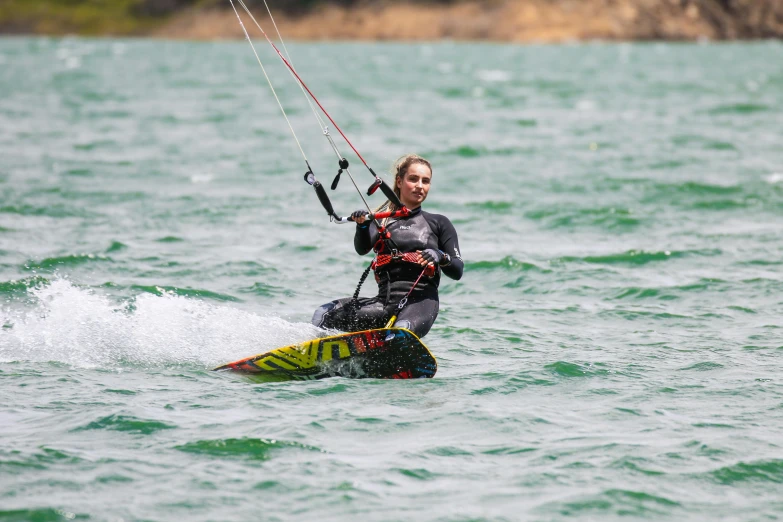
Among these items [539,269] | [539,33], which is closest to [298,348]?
[539,269]

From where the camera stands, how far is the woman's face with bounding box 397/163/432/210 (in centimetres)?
946

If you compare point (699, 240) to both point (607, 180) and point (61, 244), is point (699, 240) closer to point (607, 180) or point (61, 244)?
point (607, 180)

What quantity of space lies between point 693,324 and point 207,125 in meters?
23.9

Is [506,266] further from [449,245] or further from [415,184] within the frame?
[415,184]

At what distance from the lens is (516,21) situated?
4269 inches

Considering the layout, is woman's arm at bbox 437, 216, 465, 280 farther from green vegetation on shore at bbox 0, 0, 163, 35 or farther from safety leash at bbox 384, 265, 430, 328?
green vegetation on shore at bbox 0, 0, 163, 35

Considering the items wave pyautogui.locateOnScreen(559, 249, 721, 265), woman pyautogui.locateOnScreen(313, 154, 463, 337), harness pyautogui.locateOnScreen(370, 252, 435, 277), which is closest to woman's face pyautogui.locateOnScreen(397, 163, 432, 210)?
woman pyautogui.locateOnScreen(313, 154, 463, 337)

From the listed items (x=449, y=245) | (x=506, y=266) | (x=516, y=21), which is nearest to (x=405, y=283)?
(x=449, y=245)

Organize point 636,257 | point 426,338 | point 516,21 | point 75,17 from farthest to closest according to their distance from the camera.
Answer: point 75,17 < point 516,21 < point 636,257 < point 426,338

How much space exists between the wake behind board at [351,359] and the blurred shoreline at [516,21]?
10083 cm

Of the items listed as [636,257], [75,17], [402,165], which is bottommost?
[636,257]

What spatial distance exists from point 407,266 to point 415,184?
2.49 ft

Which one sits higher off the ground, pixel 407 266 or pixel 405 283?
pixel 407 266

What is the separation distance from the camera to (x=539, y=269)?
45.8ft
